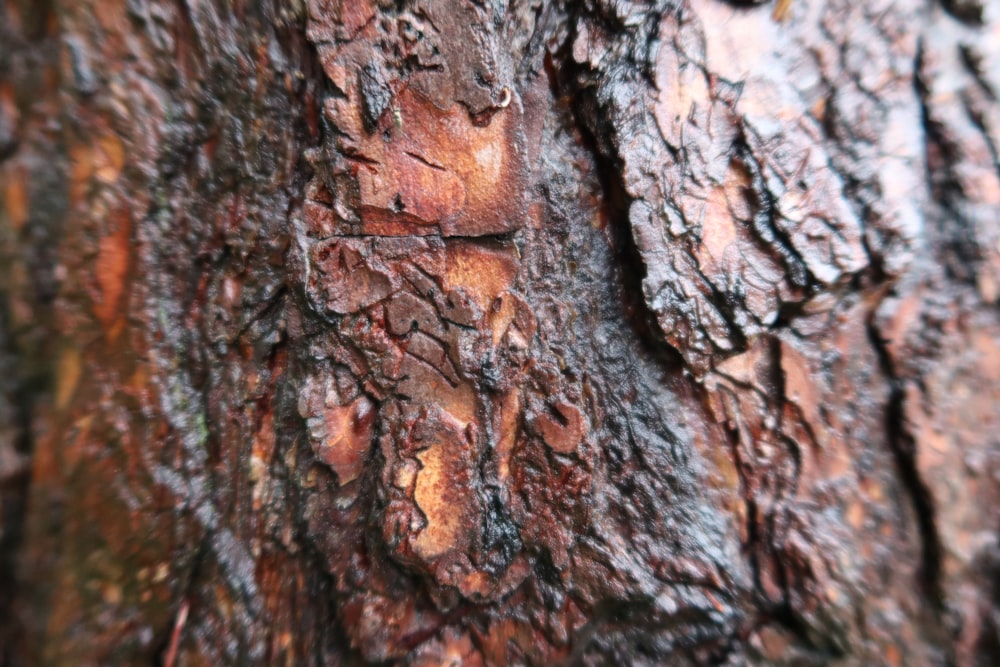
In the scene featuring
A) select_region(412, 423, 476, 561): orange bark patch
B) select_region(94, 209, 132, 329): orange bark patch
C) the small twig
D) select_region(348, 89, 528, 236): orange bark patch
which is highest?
select_region(348, 89, 528, 236): orange bark patch

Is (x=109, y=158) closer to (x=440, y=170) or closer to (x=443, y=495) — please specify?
(x=440, y=170)

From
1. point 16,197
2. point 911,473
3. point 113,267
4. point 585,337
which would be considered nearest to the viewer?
point 16,197

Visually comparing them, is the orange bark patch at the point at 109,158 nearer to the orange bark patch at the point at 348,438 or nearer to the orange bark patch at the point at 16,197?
the orange bark patch at the point at 16,197

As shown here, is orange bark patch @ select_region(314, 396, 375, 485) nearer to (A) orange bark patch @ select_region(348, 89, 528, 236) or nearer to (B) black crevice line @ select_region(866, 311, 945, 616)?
(A) orange bark patch @ select_region(348, 89, 528, 236)

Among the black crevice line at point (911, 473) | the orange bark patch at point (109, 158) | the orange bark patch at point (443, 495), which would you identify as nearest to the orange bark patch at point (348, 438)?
the orange bark patch at point (443, 495)

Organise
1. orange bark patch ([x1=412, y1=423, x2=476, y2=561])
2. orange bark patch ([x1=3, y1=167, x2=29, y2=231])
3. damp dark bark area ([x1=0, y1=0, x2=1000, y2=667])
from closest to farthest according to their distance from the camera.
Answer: orange bark patch ([x1=3, y1=167, x2=29, y2=231]) < damp dark bark area ([x1=0, y1=0, x2=1000, y2=667]) < orange bark patch ([x1=412, y1=423, x2=476, y2=561])

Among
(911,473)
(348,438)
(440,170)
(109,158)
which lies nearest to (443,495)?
(348,438)

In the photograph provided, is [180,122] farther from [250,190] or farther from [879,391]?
[879,391]

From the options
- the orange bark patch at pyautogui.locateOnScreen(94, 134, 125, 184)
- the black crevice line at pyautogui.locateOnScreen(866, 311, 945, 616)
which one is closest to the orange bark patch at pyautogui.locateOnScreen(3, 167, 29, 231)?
the orange bark patch at pyautogui.locateOnScreen(94, 134, 125, 184)

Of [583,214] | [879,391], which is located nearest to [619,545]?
[879,391]
